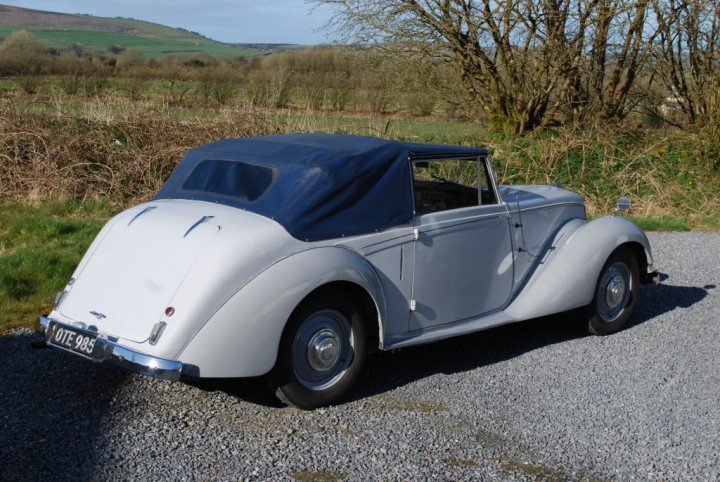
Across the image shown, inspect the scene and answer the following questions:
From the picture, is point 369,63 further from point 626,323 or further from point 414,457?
point 414,457

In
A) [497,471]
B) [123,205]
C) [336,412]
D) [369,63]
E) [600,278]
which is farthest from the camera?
[369,63]

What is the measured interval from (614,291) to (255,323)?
11.0 feet

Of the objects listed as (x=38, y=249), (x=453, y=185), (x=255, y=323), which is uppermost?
(x=453, y=185)

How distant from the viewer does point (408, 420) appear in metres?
4.77

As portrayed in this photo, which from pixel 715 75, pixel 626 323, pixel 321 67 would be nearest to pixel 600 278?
pixel 626 323

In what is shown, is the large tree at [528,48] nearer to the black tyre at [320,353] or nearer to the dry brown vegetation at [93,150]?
the dry brown vegetation at [93,150]

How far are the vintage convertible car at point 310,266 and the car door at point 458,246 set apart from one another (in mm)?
12

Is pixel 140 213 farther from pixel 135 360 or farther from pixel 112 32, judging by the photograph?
pixel 112 32

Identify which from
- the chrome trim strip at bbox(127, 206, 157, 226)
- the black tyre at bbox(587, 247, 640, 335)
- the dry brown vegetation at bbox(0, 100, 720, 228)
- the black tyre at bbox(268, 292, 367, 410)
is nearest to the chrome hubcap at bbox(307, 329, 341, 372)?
the black tyre at bbox(268, 292, 367, 410)

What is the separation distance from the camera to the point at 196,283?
4.43 m

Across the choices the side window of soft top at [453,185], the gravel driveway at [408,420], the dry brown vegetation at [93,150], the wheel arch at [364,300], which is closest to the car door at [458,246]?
the side window of soft top at [453,185]

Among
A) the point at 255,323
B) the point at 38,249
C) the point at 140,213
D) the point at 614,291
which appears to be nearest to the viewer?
the point at 255,323

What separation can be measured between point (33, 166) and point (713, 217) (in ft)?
33.1

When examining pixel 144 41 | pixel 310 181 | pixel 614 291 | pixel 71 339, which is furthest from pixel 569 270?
pixel 144 41
